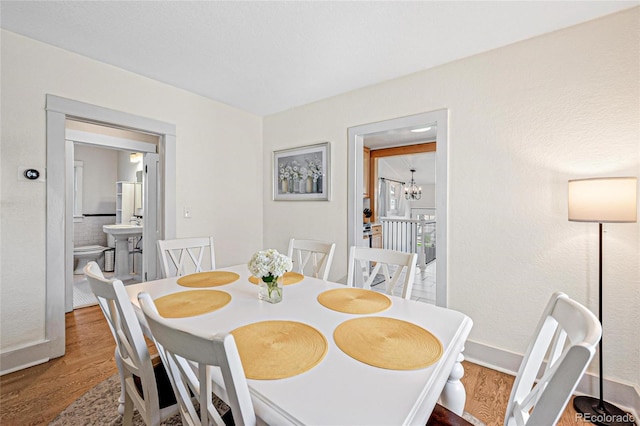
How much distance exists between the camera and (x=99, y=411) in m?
1.70

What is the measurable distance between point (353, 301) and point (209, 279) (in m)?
0.99

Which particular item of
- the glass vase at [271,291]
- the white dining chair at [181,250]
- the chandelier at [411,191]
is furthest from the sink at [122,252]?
the chandelier at [411,191]

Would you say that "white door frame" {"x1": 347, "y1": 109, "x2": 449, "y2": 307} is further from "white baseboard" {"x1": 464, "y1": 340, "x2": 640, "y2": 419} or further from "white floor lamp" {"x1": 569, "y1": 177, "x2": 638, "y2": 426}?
"white floor lamp" {"x1": 569, "y1": 177, "x2": 638, "y2": 426}

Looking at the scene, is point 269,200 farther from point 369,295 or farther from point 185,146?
point 369,295

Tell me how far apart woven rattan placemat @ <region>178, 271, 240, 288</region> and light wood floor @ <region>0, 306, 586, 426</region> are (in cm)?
103

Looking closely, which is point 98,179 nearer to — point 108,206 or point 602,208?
point 108,206

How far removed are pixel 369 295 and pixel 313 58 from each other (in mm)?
1942

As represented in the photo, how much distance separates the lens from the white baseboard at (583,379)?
1756 millimetres

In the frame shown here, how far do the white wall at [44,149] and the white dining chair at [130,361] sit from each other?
153 cm

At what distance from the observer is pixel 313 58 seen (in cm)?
236

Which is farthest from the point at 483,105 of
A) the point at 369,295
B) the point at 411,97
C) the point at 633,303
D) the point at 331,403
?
the point at 331,403

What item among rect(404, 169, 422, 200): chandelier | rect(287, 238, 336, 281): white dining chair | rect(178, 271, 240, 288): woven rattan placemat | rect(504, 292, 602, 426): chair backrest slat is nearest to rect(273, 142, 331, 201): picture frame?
rect(287, 238, 336, 281): white dining chair

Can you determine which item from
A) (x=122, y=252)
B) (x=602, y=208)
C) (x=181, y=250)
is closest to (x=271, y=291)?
(x=181, y=250)

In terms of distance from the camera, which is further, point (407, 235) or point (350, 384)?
point (407, 235)
